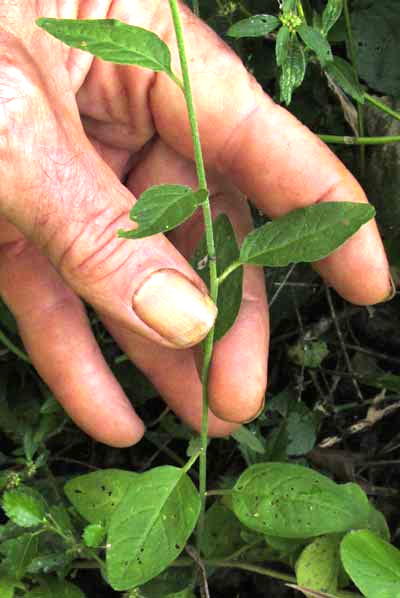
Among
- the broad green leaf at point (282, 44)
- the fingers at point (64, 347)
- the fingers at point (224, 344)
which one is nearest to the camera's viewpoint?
the broad green leaf at point (282, 44)

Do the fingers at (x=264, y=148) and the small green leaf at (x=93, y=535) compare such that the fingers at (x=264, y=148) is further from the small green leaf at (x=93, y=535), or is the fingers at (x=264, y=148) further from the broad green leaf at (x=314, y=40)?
the small green leaf at (x=93, y=535)

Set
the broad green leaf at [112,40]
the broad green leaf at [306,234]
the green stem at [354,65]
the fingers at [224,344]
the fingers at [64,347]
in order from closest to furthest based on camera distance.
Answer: the broad green leaf at [112,40], the broad green leaf at [306,234], the fingers at [224,344], the green stem at [354,65], the fingers at [64,347]

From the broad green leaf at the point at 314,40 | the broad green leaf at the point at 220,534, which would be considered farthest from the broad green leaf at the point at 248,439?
the broad green leaf at the point at 314,40

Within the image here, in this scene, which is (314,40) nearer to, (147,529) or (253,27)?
(253,27)

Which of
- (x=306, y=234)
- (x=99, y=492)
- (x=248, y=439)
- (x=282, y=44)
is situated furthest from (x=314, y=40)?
(x=99, y=492)

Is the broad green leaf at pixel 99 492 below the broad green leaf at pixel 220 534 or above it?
above

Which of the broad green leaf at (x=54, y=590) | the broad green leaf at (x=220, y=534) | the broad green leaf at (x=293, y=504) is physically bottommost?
the broad green leaf at (x=220, y=534)

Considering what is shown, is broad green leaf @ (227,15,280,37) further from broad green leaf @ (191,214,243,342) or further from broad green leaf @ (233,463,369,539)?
broad green leaf @ (233,463,369,539)
